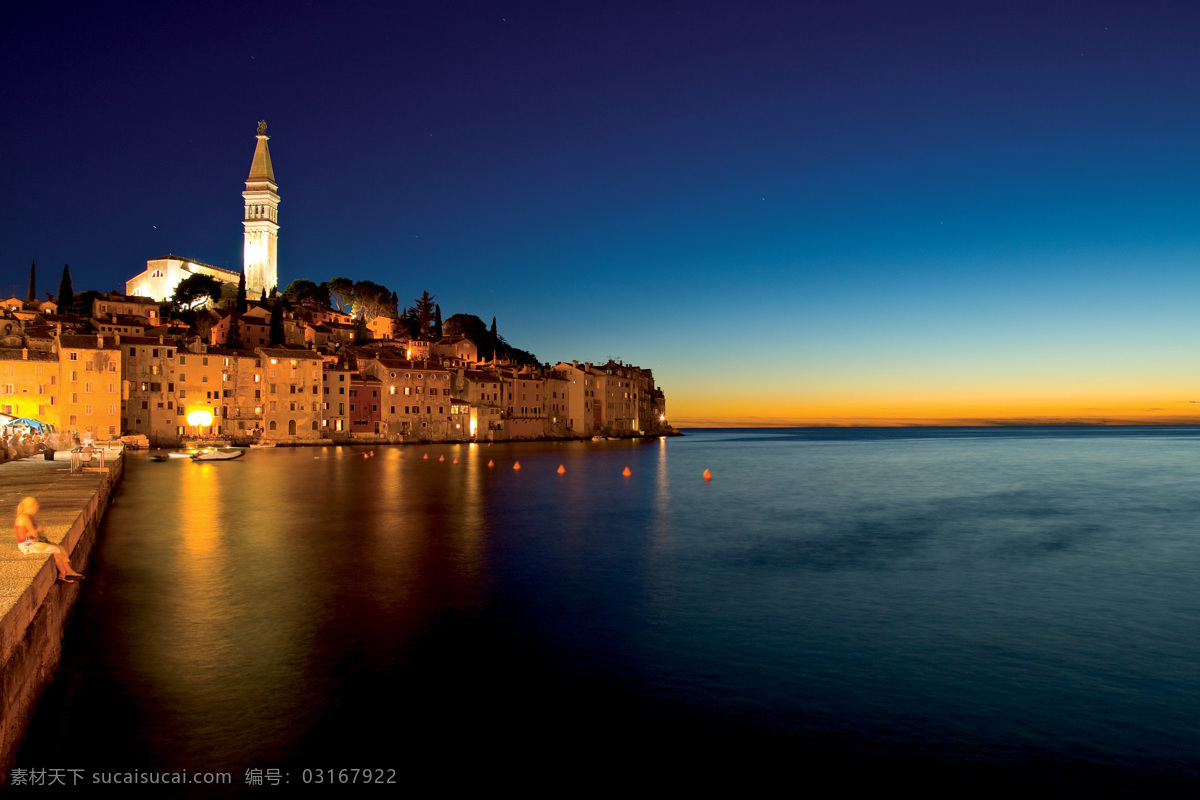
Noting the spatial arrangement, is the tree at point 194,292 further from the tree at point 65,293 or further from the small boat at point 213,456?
the small boat at point 213,456

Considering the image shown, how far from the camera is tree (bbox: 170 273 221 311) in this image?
3999 inches

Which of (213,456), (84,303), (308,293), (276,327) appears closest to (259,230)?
(308,293)

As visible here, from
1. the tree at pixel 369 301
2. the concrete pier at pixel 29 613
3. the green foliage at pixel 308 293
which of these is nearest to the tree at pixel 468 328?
the tree at pixel 369 301

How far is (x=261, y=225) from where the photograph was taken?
130 m

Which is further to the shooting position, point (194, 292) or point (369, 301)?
point (369, 301)

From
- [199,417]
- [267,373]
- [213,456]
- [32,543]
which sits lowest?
[32,543]

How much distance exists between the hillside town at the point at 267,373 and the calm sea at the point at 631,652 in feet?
111

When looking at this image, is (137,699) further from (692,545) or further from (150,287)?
(150,287)

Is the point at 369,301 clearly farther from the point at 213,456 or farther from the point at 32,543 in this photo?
the point at 32,543

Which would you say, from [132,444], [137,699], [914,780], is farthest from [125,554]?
[132,444]

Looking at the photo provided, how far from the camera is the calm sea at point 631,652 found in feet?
26.8

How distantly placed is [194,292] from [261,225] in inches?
1277

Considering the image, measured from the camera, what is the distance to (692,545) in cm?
2273

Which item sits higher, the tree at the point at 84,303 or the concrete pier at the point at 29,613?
the tree at the point at 84,303
